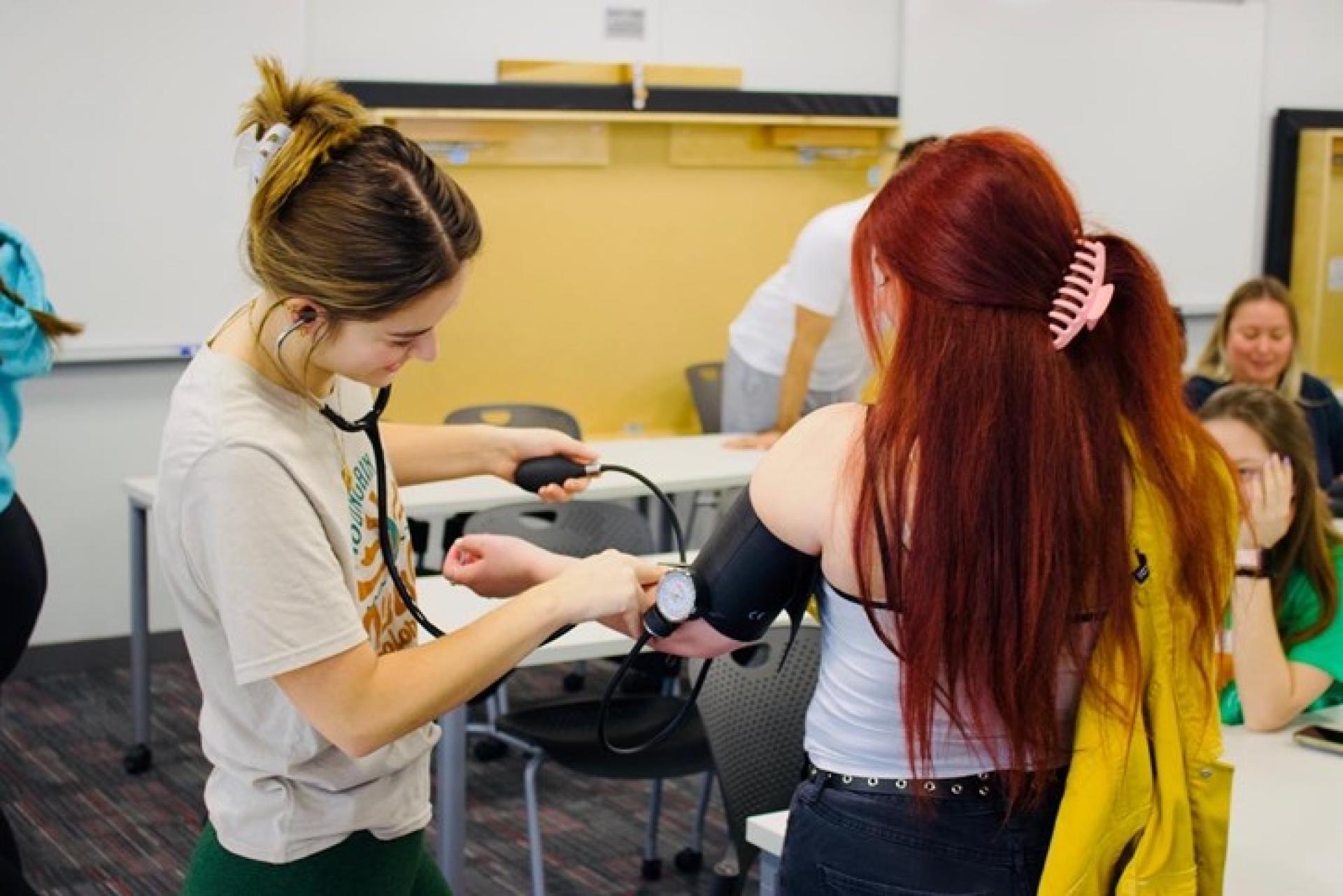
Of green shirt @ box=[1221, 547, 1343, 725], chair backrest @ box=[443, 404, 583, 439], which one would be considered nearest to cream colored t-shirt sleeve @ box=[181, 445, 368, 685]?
green shirt @ box=[1221, 547, 1343, 725]

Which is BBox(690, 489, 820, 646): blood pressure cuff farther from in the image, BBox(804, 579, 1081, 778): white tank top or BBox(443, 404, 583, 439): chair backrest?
BBox(443, 404, 583, 439): chair backrest

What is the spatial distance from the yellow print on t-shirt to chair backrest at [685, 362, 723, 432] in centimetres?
402

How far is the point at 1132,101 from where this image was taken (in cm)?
663

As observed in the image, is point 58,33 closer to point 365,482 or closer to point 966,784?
point 365,482

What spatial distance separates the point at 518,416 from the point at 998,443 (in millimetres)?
3510

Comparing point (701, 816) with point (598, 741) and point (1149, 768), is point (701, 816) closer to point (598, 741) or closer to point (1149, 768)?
point (598, 741)

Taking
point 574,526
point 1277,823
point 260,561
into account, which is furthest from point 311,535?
point 574,526

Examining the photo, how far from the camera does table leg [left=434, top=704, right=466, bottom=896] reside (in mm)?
2947

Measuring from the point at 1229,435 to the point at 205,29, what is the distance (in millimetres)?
3330

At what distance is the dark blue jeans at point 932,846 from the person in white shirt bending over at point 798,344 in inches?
130

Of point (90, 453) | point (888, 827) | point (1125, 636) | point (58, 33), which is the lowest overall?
point (90, 453)

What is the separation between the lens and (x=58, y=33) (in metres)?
4.71

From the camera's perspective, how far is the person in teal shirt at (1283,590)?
2500 mm

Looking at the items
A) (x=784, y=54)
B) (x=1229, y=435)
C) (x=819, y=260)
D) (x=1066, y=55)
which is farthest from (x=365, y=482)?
(x=1066, y=55)
